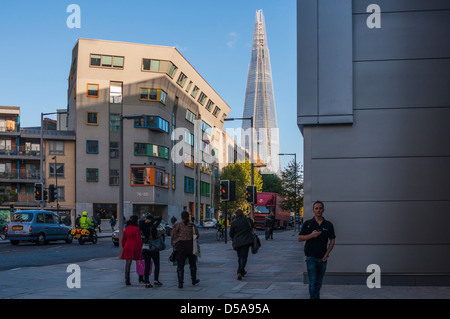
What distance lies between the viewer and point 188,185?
72.9 meters

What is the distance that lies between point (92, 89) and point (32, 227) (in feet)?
107

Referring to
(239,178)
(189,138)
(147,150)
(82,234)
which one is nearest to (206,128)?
(189,138)

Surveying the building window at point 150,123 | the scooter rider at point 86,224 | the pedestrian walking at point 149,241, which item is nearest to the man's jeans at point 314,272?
the pedestrian walking at point 149,241

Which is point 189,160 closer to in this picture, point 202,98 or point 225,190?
point 202,98

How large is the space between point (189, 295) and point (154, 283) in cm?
178

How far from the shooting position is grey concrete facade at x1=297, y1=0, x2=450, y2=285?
1174 centimetres

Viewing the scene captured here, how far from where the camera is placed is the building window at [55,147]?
5869cm

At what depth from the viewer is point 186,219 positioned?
39.0ft

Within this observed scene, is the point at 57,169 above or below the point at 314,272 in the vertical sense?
above

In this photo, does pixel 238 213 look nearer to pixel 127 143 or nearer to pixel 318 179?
pixel 318 179

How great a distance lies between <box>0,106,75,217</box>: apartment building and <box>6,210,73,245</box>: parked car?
29.6m

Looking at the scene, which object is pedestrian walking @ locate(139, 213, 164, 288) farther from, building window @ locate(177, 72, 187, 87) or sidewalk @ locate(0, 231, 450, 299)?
building window @ locate(177, 72, 187, 87)
